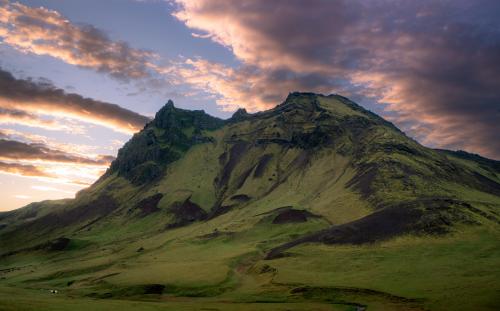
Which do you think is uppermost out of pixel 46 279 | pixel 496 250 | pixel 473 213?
pixel 473 213

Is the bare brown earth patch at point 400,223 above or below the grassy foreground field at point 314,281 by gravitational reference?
above

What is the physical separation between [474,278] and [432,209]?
79.3 m

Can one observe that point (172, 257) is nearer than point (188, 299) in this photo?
No

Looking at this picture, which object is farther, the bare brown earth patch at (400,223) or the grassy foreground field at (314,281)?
the bare brown earth patch at (400,223)

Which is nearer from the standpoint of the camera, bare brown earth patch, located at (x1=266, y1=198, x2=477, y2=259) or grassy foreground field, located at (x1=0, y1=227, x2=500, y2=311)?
grassy foreground field, located at (x1=0, y1=227, x2=500, y2=311)

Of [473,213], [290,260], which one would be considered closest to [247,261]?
[290,260]

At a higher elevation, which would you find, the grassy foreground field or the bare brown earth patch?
the bare brown earth patch

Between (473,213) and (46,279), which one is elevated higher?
(473,213)

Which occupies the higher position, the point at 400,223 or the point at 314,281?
the point at 400,223

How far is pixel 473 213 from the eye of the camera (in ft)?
546

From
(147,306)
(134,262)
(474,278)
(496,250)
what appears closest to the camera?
(147,306)

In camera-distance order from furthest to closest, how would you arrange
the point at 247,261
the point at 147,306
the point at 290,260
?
the point at 247,261, the point at 290,260, the point at 147,306

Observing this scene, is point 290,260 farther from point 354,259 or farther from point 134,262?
point 134,262

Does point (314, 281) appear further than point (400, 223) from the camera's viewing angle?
No
